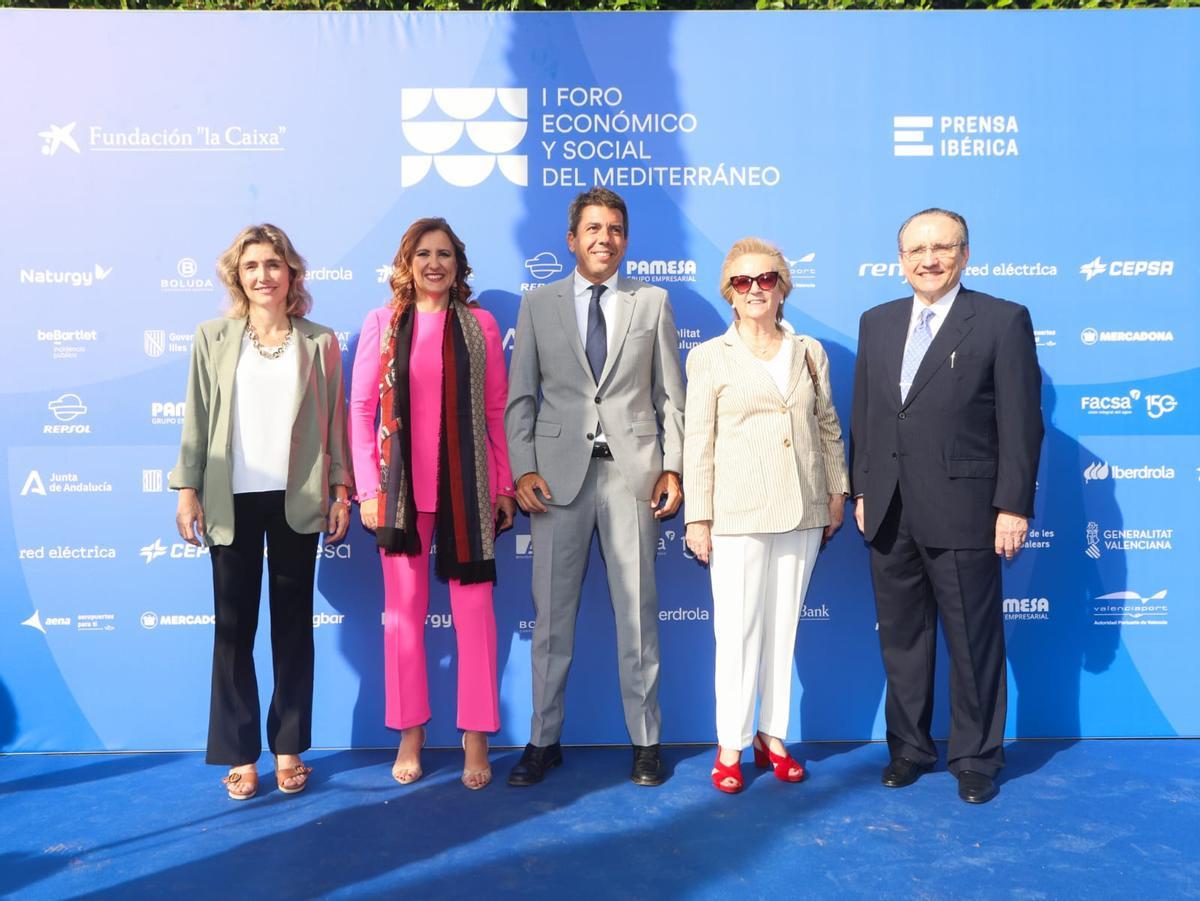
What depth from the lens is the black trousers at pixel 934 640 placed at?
11.1ft

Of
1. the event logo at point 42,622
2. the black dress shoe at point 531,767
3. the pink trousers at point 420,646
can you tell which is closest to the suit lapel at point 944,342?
the pink trousers at point 420,646

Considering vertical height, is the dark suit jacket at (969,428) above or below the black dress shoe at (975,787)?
above

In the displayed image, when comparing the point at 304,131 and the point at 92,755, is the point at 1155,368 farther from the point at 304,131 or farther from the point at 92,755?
the point at 92,755

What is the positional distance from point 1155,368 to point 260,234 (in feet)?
12.7

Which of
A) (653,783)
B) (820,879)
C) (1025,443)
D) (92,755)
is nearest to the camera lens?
(820,879)

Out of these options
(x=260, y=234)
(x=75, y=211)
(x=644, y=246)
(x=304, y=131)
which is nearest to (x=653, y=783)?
(x=644, y=246)

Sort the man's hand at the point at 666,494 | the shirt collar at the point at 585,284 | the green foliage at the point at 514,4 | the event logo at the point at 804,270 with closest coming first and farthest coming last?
the man's hand at the point at 666,494
the shirt collar at the point at 585,284
the event logo at the point at 804,270
the green foliage at the point at 514,4

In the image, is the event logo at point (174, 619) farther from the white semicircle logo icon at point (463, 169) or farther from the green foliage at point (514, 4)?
the green foliage at point (514, 4)

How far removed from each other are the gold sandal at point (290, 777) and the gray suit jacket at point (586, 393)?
144 centimetres

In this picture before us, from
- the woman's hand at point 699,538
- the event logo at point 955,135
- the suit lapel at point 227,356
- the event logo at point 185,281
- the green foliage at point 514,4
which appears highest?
the green foliage at point 514,4

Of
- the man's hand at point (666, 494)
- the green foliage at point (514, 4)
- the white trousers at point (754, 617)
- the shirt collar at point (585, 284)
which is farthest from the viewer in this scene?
the green foliage at point (514, 4)

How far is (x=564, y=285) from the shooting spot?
3.58 meters

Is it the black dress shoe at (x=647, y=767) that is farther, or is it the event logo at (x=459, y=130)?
the event logo at (x=459, y=130)

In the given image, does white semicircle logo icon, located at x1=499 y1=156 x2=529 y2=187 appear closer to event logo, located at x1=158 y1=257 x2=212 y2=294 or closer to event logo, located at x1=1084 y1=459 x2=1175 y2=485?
event logo, located at x1=158 y1=257 x2=212 y2=294
